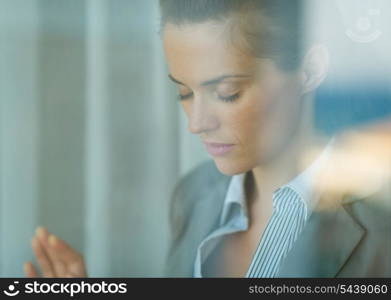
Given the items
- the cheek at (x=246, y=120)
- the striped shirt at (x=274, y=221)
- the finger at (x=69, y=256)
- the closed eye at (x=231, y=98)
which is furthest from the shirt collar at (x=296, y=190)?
the finger at (x=69, y=256)

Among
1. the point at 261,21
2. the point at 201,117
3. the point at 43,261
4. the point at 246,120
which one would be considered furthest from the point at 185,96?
the point at 43,261

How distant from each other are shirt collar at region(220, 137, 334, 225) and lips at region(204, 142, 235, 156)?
0.09 m

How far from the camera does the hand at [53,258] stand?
1837 mm

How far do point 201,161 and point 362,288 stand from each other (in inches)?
23.1

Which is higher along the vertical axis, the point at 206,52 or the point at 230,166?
the point at 206,52

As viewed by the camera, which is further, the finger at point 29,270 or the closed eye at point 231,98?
the finger at point 29,270

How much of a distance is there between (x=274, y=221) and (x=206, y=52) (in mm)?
522

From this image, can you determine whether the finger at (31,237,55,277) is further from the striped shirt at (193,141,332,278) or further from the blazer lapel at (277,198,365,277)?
the blazer lapel at (277,198,365,277)

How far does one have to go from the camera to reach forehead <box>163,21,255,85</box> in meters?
1.75

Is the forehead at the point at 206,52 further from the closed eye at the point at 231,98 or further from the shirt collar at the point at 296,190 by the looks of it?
the shirt collar at the point at 296,190

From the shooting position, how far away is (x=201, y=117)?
178 cm

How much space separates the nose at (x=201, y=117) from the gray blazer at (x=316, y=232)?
106mm

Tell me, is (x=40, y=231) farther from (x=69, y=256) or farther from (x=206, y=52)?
(x=206, y=52)

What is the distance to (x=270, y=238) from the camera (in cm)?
182
